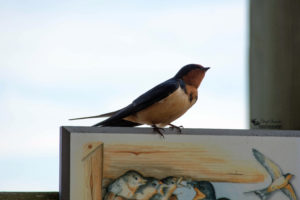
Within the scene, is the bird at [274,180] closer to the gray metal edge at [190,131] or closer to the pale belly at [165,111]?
the gray metal edge at [190,131]

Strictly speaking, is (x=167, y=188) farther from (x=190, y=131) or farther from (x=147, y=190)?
(x=190, y=131)

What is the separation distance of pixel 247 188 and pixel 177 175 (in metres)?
0.20

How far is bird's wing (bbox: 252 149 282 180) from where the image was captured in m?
1.46

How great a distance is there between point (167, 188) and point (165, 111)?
0.25 meters

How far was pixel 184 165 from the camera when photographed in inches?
55.2

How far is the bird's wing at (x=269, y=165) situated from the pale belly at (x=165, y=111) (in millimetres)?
248

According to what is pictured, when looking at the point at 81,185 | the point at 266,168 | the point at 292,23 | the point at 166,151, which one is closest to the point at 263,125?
the point at 292,23

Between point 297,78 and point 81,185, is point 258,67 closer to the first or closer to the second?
point 297,78

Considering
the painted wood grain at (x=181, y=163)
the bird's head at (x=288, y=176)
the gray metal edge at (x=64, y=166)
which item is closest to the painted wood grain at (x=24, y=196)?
the gray metal edge at (x=64, y=166)

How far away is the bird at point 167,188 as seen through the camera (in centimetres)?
139

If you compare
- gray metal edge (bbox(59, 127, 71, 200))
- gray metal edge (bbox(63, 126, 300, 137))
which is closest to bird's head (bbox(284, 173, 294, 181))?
gray metal edge (bbox(63, 126, 300, 137))

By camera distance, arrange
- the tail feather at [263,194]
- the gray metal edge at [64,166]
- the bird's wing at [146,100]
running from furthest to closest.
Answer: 1. the bird's wing at [146,100]
2. the tail feather at [263,194]
3. the gray metal edge at [64,166]

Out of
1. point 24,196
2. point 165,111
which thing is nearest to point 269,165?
point 165,111

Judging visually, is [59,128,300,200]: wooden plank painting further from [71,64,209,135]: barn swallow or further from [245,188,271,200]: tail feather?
[71,64,209,135]: barn swallow
